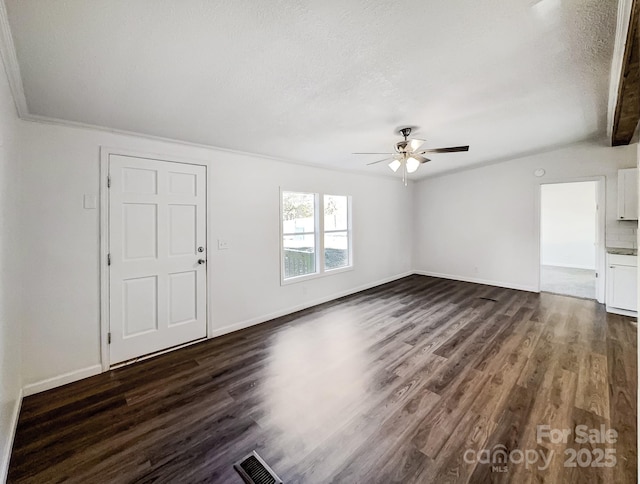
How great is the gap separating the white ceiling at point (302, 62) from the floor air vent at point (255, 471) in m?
2.50

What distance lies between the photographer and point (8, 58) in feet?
5.24

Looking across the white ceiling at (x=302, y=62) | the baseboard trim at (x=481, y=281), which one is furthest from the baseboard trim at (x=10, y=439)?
the baseboard trim at (x=481, y=281)

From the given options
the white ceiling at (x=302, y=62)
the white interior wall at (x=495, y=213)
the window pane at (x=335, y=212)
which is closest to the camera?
the white ceiling at (x=302, y=62)

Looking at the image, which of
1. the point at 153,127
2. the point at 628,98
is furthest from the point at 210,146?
the point at 628,98

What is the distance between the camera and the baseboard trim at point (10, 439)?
1520 millimetres

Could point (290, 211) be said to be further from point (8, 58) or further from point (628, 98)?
point (628, 98)

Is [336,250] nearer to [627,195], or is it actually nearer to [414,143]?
[414,143]

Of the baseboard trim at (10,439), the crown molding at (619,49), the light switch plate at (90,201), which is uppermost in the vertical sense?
the crown molding at (619,49)

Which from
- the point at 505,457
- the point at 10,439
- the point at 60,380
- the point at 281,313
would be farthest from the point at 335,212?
the point at 10,439

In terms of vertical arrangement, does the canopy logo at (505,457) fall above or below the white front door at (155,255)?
below

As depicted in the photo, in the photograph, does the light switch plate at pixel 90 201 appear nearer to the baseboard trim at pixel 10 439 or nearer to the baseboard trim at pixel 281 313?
the baseboard trim at pixel 10 439

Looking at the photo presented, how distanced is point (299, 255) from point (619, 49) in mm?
3986

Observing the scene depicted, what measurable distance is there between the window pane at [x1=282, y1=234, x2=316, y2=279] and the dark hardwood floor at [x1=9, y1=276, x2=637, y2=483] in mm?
1118

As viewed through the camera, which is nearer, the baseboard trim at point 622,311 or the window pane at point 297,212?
the baseboard trim at point 622,311
